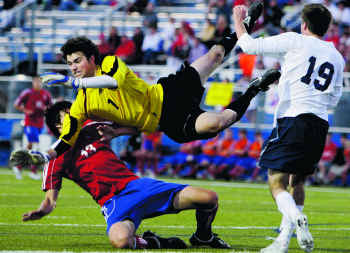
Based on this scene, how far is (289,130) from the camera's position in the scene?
604 centimetres

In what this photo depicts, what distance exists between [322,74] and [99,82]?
1.95m

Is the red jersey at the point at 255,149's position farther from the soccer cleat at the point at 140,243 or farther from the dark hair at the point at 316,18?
the dark hair at the point at 316,18

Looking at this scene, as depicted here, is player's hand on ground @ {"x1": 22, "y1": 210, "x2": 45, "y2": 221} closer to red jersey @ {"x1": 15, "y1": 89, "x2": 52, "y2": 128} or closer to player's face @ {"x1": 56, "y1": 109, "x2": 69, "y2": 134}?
player's face @ {"x1": 56, "y1": 109, "x2": 69, "y2": 134}

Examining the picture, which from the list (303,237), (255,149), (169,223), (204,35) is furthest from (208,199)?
(204,35)

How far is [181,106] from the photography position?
764cm

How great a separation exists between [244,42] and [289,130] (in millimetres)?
870

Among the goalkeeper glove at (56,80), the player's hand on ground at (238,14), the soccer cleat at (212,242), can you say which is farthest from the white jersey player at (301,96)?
the goalkeeper glove at (56,80)

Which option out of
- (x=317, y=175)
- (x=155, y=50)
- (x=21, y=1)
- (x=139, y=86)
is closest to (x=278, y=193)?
(x=139, y=86)

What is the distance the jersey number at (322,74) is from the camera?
608cm

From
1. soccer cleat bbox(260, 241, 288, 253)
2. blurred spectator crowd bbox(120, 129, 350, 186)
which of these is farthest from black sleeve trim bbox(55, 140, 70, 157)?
blurred spectator crowd bbox(120, 129, 350, 186)

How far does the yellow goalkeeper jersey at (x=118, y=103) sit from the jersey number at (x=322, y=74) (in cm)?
175

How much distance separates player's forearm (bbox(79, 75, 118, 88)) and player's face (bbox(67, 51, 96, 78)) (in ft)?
1.56

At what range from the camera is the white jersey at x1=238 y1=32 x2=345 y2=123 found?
6082 millimetres

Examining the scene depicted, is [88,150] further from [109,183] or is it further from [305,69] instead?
[305,69]
